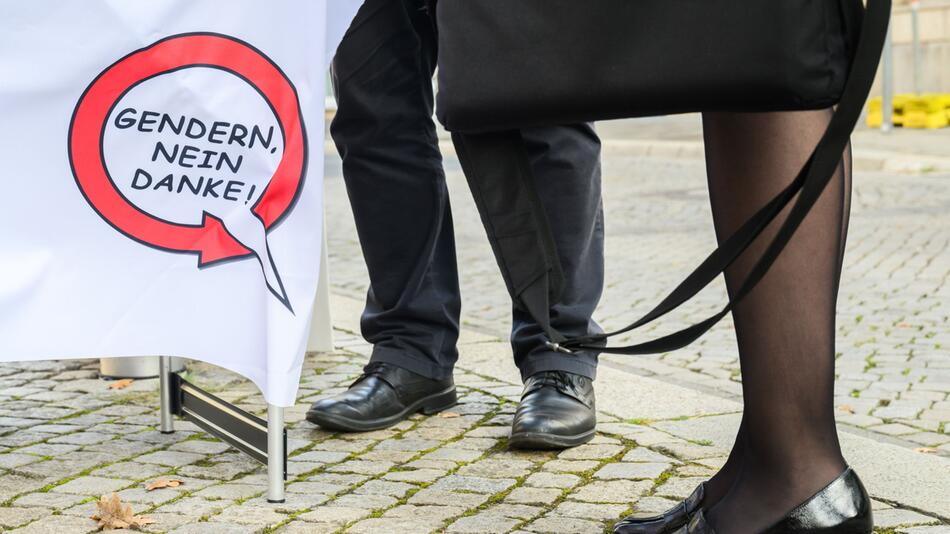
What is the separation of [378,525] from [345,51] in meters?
1.17

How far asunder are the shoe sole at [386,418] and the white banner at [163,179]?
52cm

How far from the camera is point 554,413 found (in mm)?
2865

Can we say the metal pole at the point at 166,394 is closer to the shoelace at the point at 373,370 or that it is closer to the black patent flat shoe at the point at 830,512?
the shoelace at the point at 373,370

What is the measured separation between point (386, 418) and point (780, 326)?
1.34 metres

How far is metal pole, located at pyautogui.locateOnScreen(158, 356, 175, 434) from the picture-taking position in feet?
9.91

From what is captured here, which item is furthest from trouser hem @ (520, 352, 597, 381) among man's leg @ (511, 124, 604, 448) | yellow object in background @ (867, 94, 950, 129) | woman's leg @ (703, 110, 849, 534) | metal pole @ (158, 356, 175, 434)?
yellow object in background @ (867, 94, 950, 129)

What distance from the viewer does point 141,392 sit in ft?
11.5

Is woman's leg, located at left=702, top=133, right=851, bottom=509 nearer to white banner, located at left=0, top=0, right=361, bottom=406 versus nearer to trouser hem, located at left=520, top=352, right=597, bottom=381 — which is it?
white banner, located at left=0, top=0, right=361, bottom=406

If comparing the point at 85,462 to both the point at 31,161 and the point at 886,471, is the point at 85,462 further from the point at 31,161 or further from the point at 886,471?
the point at 886,471

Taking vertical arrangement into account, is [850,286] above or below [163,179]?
below

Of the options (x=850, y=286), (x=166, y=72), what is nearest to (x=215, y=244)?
(x=166, y=72)

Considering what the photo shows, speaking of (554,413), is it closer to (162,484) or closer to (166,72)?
(162,484)

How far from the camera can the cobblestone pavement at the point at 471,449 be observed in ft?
8.01

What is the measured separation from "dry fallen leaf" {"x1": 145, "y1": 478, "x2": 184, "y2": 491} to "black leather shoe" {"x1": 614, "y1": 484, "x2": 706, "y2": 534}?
912mm
